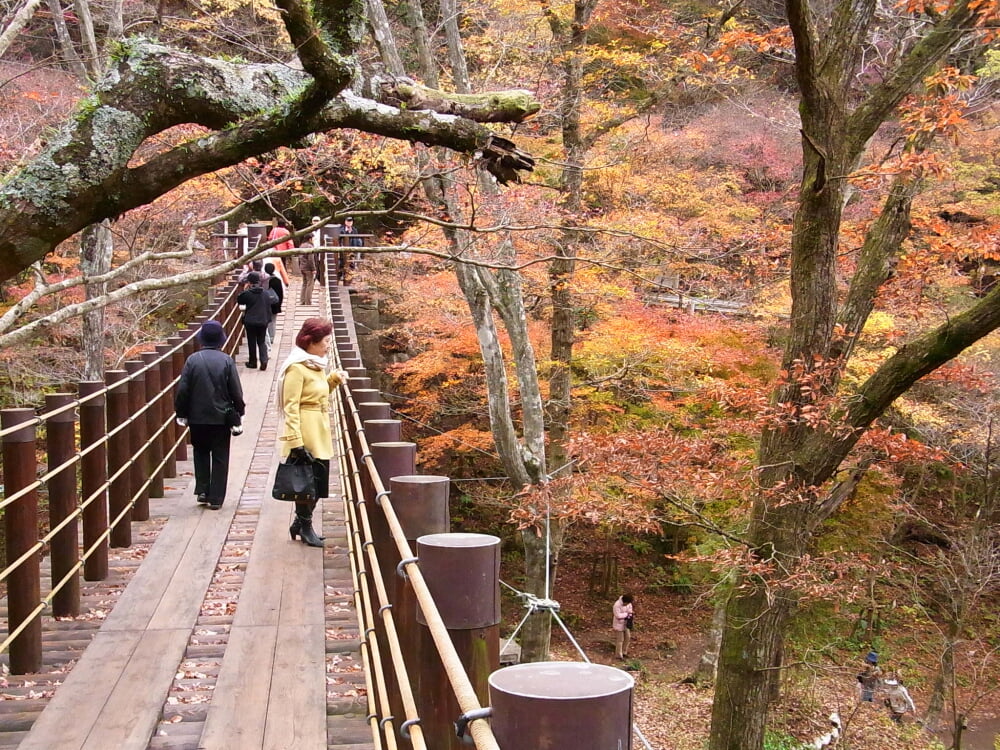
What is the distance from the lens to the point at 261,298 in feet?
39.0

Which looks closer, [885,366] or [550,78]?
[885,366]

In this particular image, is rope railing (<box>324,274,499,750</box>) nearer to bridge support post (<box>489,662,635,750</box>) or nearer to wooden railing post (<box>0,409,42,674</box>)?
bridge support post (<box>489,662,635,750</box>)

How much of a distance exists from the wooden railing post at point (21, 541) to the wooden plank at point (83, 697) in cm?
26

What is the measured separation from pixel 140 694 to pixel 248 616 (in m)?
0.94

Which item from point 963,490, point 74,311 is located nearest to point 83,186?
point 74,311

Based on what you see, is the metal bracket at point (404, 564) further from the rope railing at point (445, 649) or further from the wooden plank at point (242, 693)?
the wooden plank at point (242, 693)

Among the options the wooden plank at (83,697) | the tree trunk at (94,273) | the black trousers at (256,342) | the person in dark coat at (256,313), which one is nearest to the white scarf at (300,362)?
the wooden plank at (83,697)

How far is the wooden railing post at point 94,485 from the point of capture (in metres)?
4.99

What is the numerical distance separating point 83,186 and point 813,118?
5.90 metres

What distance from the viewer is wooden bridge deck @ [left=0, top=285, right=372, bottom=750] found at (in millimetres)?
3359

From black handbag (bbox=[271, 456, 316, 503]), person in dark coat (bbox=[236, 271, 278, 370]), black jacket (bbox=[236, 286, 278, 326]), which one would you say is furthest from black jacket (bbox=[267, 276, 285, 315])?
black handbag (bbox=[271, 456, 316, 503])

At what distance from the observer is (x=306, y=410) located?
5.54 meters

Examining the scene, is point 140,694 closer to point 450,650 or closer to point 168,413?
point 450,650

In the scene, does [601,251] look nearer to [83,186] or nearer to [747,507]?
[747,507]
